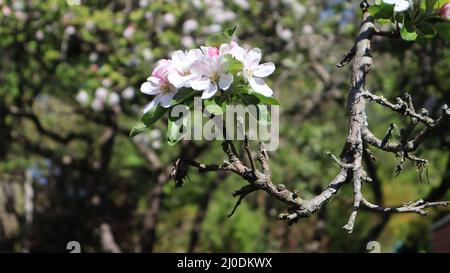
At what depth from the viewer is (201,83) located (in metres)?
1.74

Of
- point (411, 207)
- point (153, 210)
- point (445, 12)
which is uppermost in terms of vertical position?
point (445, 12)

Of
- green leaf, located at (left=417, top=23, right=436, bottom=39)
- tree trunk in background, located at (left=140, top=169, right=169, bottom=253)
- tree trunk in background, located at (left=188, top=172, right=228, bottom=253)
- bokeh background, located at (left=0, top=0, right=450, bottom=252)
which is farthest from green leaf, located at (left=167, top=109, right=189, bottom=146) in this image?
tree trunk in background, located at (left=188, top=172, right=228, bottom=253)

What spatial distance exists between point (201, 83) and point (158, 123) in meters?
4.23

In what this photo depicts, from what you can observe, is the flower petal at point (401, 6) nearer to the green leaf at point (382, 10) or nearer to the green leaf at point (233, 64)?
the green leaf at point (382, 10)

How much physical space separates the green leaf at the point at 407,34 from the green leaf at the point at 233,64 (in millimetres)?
541

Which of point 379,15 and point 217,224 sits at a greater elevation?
point 379,15

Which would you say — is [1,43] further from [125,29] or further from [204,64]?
[204,64]

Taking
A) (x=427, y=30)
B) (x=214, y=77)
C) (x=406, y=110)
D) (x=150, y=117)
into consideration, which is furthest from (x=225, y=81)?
(x=427, y=30)

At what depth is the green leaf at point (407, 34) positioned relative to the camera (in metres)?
1.89

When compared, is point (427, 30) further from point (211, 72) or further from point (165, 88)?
point (165, 88)

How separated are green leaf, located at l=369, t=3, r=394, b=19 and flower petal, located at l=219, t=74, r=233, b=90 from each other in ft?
1.76

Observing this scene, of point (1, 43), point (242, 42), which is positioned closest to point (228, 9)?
point (242, 42)

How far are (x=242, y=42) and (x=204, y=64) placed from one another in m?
3.86
